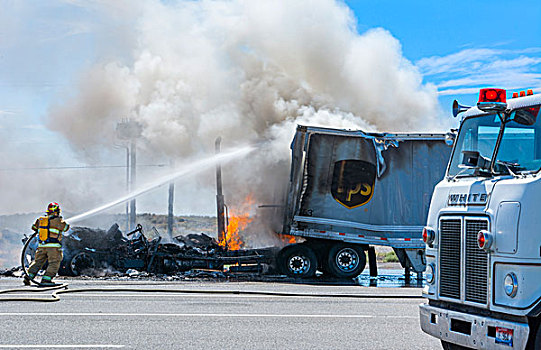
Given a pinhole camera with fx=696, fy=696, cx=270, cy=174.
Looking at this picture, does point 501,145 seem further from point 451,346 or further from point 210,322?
point 210,322

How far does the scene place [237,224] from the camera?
1822 cm

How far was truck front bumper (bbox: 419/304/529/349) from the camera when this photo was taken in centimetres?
521

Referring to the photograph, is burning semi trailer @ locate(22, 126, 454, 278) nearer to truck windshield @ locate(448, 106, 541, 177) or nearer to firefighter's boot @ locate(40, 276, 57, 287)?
firefighter's boot @ locate(40, 276, 57, 287)

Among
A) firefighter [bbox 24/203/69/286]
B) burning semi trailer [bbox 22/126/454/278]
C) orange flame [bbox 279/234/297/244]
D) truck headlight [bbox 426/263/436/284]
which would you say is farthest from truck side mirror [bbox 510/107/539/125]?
orange flame [bbox 279/234/297/244]

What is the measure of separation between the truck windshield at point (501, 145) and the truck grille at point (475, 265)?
1.69 feet

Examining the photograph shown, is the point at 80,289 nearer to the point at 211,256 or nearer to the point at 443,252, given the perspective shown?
the point at 211,256

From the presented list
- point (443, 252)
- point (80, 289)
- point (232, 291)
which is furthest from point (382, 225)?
point (443, 252)

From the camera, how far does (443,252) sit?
20.0 feet

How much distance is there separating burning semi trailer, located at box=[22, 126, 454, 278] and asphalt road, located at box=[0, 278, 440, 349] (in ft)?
13.5

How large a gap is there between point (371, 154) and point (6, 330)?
33.0 feet

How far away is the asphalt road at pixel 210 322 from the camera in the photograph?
7.43 meters

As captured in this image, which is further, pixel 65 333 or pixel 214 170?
pixel 214 170

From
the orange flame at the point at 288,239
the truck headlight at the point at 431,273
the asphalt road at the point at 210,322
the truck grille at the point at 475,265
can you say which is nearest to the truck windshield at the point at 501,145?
the truck grille at the point at 475,265

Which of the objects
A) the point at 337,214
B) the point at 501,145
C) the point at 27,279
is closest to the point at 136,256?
the point at 27,279
